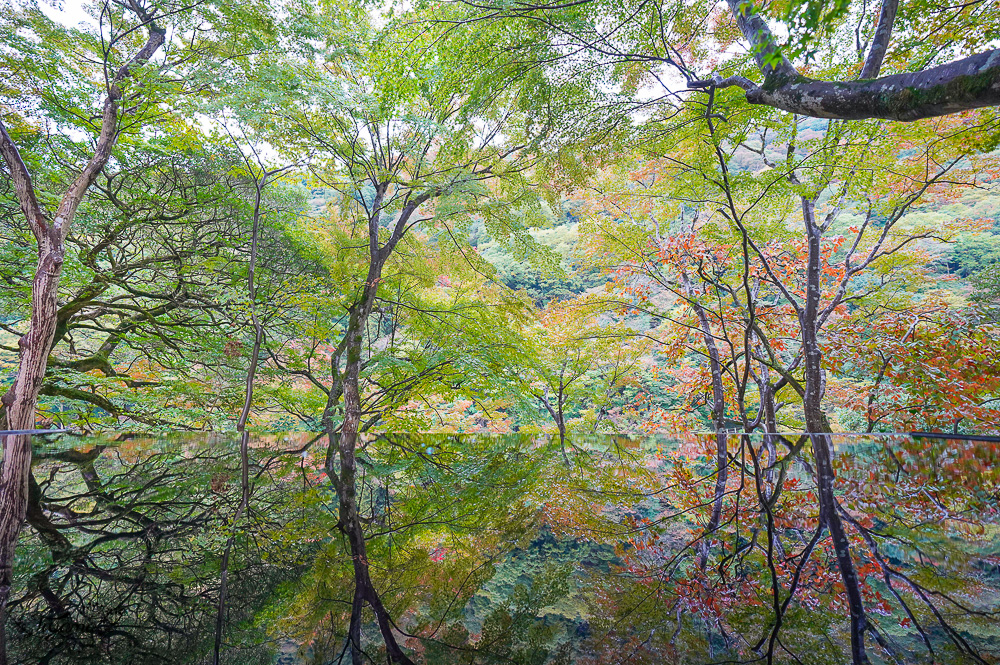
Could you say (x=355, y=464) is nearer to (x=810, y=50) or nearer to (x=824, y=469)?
(x=824, y=469)

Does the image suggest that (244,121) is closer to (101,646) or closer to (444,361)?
(444,361)

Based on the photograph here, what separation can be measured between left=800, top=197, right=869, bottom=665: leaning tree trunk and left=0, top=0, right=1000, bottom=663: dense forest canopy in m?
0.02

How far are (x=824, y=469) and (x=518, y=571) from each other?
5.45ft

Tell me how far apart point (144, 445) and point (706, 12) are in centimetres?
594

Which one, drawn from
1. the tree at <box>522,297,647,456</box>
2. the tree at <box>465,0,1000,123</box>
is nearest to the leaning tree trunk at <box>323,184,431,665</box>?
the tree at <box>522,297,647,456</box>

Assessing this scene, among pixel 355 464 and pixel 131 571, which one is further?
pixel 355 464

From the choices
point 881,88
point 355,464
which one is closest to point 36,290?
point 355,464

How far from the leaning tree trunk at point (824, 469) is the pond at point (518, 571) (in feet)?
0.06

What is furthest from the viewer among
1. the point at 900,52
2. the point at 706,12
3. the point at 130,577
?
the point at 706,12

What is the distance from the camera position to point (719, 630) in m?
0.79

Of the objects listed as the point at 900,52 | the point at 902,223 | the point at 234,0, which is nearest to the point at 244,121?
the point at 234,0

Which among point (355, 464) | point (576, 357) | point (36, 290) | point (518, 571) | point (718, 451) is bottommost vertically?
point (518, 571)

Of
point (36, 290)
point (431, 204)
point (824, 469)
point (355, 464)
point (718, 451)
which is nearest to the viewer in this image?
point (824, 469)

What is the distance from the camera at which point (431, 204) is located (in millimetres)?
4117
